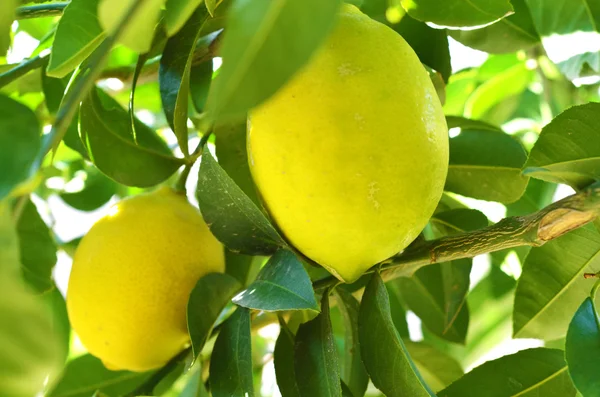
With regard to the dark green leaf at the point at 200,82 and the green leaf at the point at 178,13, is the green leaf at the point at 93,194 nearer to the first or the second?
the dark green leaf at the point at 200,82

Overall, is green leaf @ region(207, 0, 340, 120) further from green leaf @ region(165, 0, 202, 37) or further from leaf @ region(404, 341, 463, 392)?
leaf @ region(404, 341, 463, 392)

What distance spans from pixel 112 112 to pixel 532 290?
561 millimetres

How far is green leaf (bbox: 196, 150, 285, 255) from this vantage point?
0.74 m

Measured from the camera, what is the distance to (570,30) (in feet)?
A: 3.03

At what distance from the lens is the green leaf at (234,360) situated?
693mm

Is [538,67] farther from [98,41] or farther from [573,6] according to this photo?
[98,41]

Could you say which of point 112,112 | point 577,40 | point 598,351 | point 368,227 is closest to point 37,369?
point 368,227

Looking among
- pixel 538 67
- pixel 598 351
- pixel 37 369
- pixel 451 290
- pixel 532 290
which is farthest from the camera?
pixel 538 67

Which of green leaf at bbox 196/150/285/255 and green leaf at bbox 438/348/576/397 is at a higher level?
green leaf at bbox 196/150/285/255

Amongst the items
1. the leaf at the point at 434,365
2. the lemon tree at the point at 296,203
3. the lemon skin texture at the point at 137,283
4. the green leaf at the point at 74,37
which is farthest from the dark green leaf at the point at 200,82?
the leaf at the point at 434,365

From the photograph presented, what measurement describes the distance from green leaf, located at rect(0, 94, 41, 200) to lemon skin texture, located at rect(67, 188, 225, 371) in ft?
1.38

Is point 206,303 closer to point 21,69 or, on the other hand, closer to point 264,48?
point 21,69

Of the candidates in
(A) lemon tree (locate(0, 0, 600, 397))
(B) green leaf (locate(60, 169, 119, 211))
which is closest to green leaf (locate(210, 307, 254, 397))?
(A) lemon tree (locate(0, 0, 600, 397))

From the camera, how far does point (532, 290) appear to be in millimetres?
888
